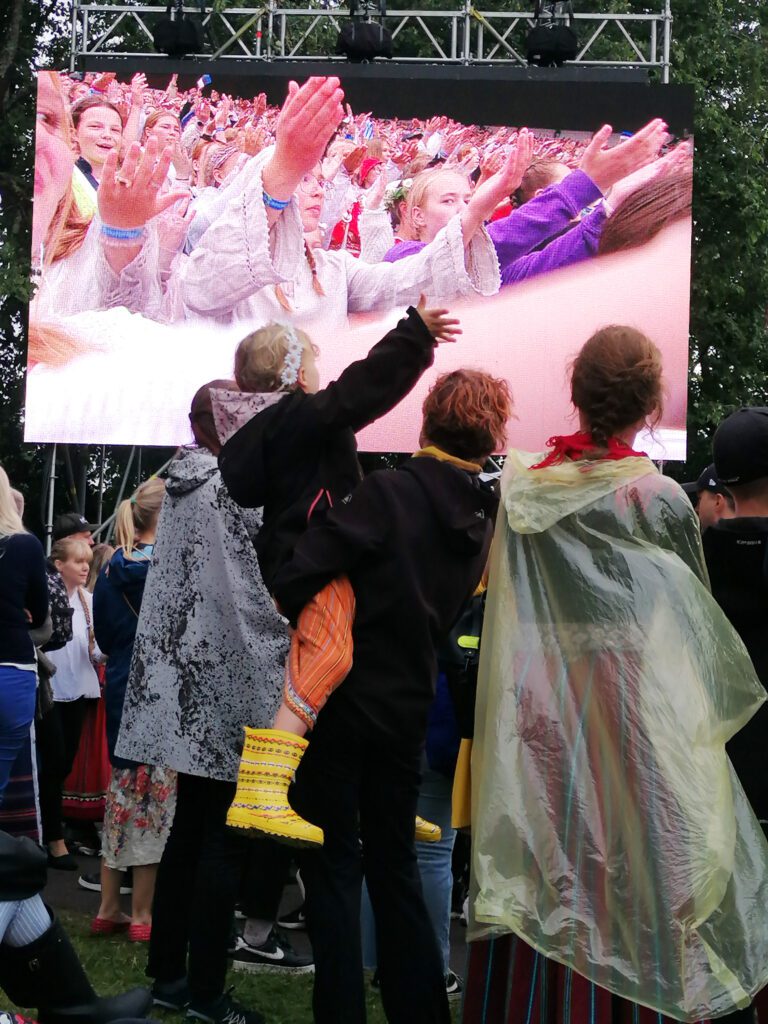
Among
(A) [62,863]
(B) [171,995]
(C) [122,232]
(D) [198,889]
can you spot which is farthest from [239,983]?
(C) [122,232]

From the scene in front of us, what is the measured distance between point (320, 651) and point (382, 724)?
202mm

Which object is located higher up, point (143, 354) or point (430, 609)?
point (143, 354)

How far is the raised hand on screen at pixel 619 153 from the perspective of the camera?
1073 cm

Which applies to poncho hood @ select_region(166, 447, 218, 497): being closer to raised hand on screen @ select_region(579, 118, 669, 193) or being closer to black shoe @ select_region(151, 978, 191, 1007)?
black shoe @ select_region(151, 978, 191, 1007)

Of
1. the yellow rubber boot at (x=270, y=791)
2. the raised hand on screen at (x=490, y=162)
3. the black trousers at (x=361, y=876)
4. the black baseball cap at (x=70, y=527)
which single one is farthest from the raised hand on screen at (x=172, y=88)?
the yellow rubber boot at (x=270, y=791)

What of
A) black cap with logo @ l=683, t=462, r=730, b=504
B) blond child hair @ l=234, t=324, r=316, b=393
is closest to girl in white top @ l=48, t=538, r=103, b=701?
black cap with logo @ l=683, t=462, r=730, b=504

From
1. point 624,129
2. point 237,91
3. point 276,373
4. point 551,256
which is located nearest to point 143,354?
point 237,91

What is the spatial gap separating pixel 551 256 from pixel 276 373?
7.86 metres

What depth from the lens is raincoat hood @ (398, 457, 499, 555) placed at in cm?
293

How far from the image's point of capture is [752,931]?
265 cm

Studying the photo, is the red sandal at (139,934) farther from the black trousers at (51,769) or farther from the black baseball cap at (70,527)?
the black baseball cap at (70,527)

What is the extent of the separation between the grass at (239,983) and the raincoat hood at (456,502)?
1.40 meters

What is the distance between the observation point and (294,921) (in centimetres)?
482

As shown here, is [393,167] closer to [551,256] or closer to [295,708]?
[551,256]
